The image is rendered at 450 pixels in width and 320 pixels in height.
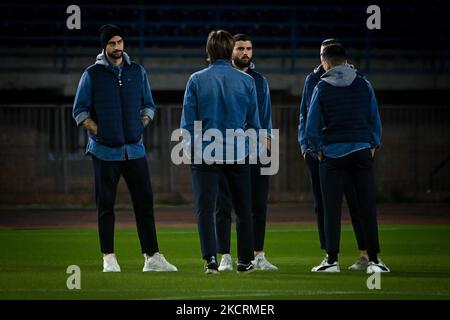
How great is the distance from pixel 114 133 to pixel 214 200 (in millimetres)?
1173

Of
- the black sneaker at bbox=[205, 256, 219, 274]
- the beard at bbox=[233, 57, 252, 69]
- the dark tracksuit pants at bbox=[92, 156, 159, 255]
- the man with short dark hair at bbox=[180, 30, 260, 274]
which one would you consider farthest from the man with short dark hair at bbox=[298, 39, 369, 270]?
the dark tracksuit pants at bbox=[92, 156, 159, 255]

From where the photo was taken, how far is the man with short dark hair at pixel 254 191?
11.5 metres

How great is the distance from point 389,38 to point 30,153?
357 inches

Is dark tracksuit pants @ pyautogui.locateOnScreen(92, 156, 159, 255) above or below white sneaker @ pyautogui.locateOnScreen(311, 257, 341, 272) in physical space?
above

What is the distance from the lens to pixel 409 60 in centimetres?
2983

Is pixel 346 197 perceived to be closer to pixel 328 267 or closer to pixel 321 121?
pixel 328 267

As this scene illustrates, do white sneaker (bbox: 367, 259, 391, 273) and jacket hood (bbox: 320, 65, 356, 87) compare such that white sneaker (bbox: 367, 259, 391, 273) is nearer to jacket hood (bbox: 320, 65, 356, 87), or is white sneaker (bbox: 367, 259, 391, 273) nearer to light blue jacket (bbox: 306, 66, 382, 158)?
light blue jacket (bbox: 306, 66, 382, 158)

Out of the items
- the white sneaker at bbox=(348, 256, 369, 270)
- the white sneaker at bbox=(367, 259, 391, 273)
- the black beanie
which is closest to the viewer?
the white sneaker at bbox=(367, 259, 391, 273)

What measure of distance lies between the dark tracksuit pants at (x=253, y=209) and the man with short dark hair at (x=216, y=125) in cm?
33

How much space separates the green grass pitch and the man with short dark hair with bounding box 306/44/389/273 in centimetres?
41

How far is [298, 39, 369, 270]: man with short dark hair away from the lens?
11758 mm

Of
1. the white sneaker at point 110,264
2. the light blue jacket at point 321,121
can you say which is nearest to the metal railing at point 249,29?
the white sneaker at point 110,264

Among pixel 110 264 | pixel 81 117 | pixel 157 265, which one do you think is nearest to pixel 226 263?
pixel 157 265

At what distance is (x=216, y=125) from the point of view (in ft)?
35.8
